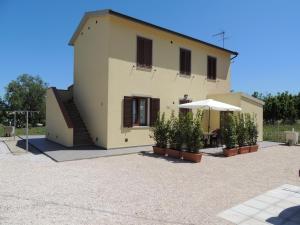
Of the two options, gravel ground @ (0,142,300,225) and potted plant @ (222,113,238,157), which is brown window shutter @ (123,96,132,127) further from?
potted plant @ (222,113,238,157)

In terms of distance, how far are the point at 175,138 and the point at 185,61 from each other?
7.00 metres

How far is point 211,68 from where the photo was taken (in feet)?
61.2

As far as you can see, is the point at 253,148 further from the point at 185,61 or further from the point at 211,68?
Result: the point at 211,68

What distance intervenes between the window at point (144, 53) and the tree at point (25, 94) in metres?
35.1

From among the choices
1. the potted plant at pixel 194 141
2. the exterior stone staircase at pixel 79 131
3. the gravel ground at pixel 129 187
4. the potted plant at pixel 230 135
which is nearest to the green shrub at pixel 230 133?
the potted plant at pixel 230 135

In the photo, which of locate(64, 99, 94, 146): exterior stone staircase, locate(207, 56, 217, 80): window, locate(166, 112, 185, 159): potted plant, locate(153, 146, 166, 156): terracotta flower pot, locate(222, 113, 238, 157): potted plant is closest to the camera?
locate(166, 112, 185, 159): potted plant

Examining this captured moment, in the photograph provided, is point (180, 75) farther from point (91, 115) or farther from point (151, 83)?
point (91, 115)

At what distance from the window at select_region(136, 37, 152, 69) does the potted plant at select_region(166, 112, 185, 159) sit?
14.0 ft

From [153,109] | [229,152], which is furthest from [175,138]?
A: [153,109]

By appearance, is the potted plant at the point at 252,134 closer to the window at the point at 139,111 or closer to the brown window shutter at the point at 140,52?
the window at the point at 139,111

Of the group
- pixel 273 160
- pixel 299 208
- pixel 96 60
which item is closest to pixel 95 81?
pixel 96 60

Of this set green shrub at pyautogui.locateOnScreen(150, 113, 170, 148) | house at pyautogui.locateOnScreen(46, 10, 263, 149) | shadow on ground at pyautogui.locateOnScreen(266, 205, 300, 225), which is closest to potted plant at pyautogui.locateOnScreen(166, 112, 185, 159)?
green shrub at pyautogui.locateOnScreen(150, 113, 170, 148)

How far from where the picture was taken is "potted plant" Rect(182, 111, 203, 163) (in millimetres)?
10398

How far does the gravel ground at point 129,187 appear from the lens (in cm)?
489
